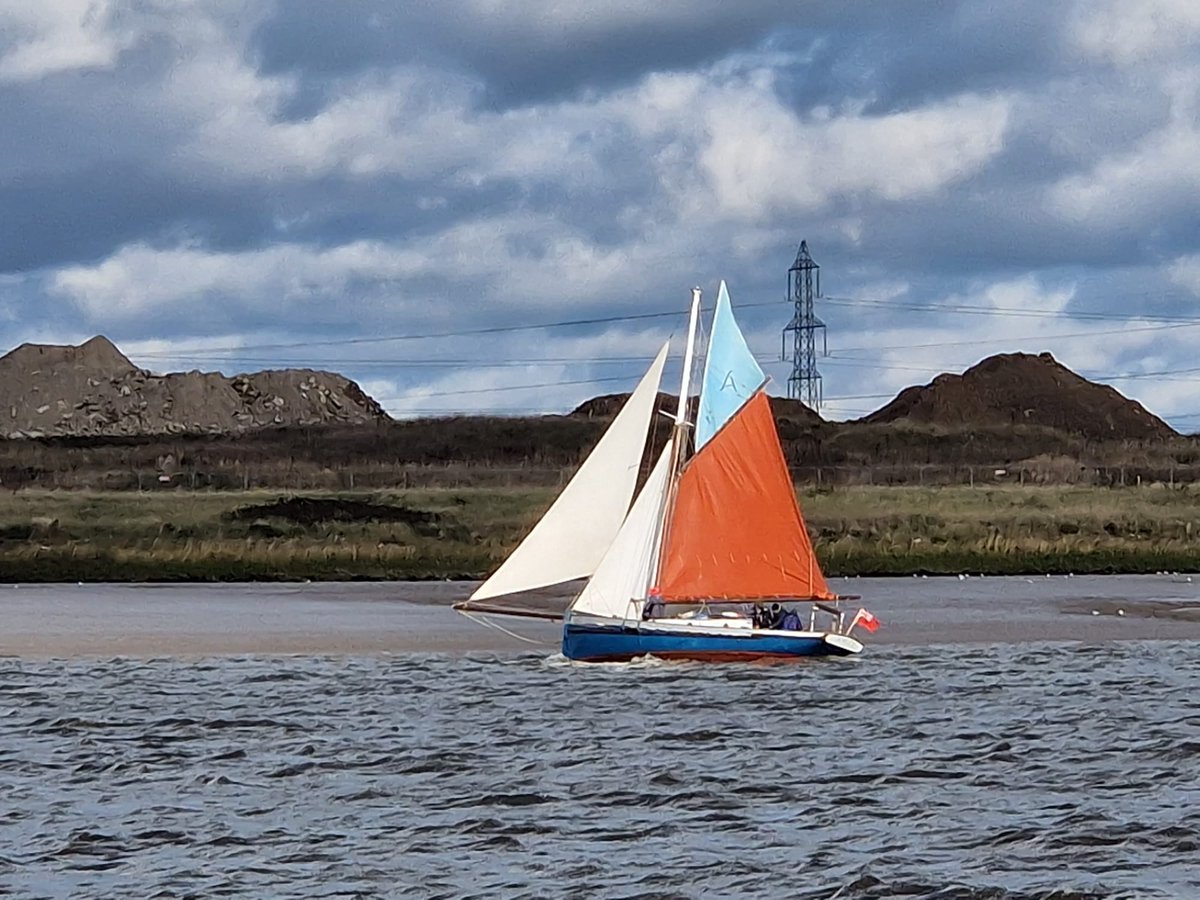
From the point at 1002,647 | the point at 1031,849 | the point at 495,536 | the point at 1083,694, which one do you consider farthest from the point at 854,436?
the point at 1031,849

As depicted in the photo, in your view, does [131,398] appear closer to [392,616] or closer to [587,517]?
[392,616]

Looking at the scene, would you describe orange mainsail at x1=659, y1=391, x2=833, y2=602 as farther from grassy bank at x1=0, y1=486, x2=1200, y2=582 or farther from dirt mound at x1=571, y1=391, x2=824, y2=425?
dirt mound at x1=571, y1=391, x2=824, y2=425

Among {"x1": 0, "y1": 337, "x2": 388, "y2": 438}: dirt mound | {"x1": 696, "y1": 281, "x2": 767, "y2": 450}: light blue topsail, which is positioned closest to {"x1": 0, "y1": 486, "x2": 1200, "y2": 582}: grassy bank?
{"x1": 696, "y1": 281, "x2": 767, "y2": 450}: light blue topsail

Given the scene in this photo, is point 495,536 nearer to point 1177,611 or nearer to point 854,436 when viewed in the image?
point 1177,611

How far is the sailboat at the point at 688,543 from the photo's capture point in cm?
3731

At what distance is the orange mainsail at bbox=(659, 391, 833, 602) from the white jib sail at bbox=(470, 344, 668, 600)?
1.26 meters

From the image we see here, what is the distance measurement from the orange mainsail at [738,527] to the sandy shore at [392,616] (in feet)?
19.0

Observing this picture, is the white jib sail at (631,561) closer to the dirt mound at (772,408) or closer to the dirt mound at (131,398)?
the dirt mound at (772,408)

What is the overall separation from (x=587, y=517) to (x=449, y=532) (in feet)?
133

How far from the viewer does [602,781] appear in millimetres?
24094

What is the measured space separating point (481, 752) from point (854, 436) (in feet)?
353

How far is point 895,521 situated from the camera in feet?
258

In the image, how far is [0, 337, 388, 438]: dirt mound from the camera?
15850 cm

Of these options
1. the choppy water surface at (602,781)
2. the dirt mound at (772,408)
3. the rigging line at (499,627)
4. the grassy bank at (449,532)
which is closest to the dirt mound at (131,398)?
the dirt mound at (772,408)
